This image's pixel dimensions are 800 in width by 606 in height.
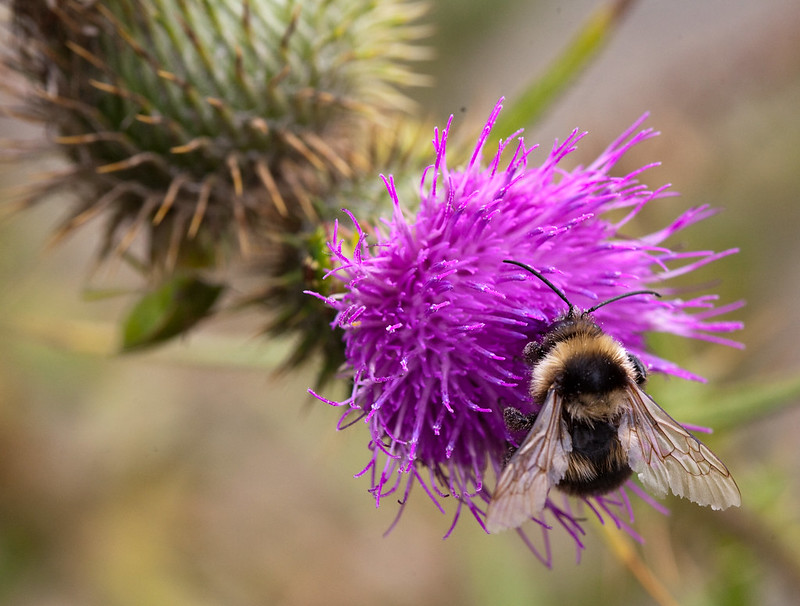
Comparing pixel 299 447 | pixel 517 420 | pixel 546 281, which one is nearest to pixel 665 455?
pixel 517 420

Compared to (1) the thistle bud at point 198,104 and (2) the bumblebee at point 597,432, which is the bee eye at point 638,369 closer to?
(2) the bumblebee at point 597,432

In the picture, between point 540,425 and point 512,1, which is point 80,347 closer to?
point 540,425

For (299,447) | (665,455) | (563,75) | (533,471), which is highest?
(563,75)

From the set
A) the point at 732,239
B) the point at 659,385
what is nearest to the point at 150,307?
the point at 659,385

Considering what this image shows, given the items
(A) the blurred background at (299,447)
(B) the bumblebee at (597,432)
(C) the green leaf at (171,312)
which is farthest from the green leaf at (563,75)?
(C) the green leaf at (171,312)

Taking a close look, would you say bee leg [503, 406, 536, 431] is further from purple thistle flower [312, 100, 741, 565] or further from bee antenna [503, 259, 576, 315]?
bee antenna [503, 259, 576, 315]

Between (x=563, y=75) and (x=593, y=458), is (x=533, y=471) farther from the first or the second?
(x=563, y=75)

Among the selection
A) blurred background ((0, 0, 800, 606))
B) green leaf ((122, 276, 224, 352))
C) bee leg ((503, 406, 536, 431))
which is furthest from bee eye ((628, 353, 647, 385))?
blurred background ((0, 0, 800, 606))
